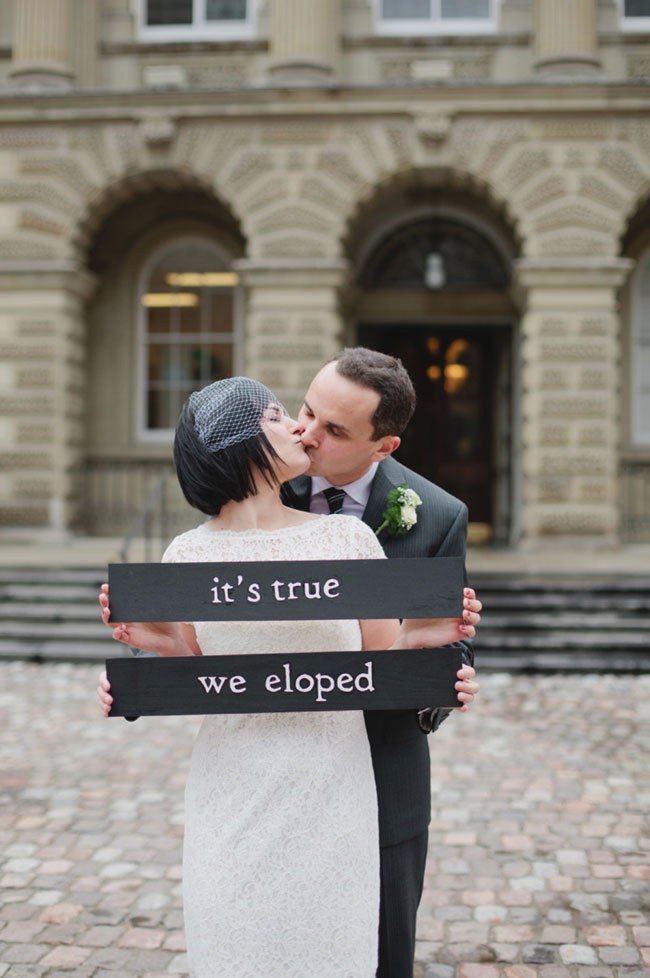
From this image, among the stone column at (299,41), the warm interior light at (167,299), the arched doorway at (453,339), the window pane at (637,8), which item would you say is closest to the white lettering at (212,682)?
the stone column at (299,41)

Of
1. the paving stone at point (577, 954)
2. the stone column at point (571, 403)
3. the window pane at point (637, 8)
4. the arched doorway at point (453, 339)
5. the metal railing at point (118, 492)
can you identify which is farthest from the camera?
the arched doorway at point (453, 339)

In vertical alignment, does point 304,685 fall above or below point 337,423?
below

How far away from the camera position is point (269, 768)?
6.57 ft

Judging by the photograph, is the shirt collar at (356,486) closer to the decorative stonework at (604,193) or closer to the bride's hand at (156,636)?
the bride's hand at (156,636)

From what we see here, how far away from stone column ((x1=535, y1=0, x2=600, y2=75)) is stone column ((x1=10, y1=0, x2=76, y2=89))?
6.16m

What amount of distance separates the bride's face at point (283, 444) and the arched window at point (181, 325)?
527 inches

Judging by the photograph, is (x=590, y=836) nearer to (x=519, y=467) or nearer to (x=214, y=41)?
(x=519, y=467)

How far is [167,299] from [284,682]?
14063mm

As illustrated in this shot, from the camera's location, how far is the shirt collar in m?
2.44

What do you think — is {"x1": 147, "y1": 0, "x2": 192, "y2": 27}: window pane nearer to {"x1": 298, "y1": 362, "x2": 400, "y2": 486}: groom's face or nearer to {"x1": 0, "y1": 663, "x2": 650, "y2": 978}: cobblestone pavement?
{"x1": 0, "y1": 663, "x2": 650, "y2": 978}: cobblestone pavement

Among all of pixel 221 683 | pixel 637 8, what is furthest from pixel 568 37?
pixel 221 683

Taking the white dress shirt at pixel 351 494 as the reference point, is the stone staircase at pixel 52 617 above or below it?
below

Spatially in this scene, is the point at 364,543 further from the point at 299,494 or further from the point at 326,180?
the point at 326,180

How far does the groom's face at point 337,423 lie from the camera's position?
2.16 metres
